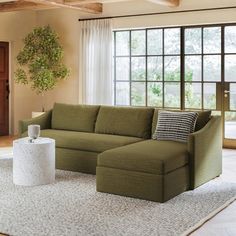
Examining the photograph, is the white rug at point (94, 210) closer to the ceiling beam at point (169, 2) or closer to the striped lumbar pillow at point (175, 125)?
Answer: the striped lumbar pillow at point (175, 125)

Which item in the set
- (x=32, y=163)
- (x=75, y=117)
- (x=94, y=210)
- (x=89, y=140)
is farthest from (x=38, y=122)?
(x=94, y=210)

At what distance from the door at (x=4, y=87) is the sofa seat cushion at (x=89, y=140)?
10.6ft

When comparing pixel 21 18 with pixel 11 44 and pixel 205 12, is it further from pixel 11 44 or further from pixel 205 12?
pixel 205 12

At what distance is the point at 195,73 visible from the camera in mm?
7613

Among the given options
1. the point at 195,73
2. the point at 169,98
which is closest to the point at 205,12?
the point at 195,73

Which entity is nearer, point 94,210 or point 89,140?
point 94,210

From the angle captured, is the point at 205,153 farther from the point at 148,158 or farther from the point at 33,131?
the point at 33,131

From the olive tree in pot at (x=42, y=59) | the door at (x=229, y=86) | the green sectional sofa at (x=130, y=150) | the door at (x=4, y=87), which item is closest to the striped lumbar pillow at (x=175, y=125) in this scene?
the green sectional sofa at (x=130, y=150)

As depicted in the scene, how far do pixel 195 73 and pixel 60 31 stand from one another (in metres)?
2.94

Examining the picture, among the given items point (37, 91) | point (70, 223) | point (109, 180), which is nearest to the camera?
point (70, 223)

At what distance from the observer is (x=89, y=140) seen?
5.44 metres

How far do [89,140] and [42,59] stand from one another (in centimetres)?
348

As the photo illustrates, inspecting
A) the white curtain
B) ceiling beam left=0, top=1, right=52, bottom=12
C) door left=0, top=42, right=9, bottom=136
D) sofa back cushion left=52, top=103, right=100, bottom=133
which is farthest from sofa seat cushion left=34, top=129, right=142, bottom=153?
door left=0, top=42, right=9, bottom=136

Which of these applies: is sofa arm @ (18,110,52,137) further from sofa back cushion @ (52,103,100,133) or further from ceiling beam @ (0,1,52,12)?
ceiling beam @ (0,1,52,12)
